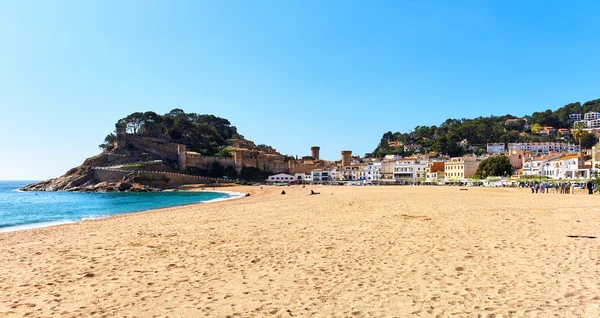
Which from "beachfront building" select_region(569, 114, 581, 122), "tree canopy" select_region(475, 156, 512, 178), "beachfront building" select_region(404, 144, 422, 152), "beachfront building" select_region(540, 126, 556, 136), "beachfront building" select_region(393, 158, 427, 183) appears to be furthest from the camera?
"beachfront building" select_region(569, 114, 581, 122)

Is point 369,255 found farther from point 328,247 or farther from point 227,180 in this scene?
point 227,180

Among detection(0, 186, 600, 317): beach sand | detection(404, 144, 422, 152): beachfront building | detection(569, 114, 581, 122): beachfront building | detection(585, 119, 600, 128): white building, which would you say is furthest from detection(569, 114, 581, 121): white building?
detection(0, 186, 600, 317): beach sand

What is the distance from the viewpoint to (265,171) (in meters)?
91.7

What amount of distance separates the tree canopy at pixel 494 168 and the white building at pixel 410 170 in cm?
1501

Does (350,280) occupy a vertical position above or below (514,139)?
below

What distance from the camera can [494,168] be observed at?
53625 mm

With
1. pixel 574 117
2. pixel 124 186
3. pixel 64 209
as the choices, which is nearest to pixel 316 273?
pixel 64 209

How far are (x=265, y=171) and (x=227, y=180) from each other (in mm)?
16549

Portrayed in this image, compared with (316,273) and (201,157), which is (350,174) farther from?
(316,273)

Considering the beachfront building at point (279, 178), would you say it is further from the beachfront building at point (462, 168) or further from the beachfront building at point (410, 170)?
the beachfront building at point (462, 168)

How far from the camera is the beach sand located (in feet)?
15.9

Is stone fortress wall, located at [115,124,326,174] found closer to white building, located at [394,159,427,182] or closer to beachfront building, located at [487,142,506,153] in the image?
white building, located at [394,159,427,182]

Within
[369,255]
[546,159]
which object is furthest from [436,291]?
[546,159]

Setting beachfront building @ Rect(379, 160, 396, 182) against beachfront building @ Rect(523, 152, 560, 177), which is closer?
beachfront building @ Rect(523, 152, 560, 177)
